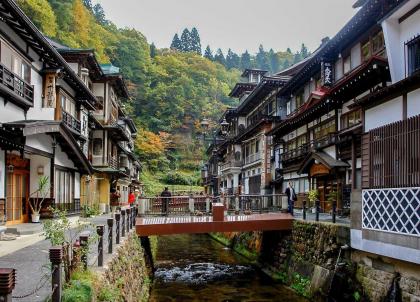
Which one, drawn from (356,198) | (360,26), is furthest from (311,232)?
(360,26)

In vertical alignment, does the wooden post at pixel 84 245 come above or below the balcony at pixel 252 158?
below

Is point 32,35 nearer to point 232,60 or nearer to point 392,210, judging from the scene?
point 392,210

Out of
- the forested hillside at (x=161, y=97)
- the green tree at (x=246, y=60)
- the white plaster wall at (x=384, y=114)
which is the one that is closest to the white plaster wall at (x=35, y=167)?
the white plaster wall at (x=384, y=114)

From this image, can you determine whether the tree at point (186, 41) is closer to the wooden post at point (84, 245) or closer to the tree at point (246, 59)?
the tree at point (246, 59)

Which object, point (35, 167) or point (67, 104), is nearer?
point (35, 167)

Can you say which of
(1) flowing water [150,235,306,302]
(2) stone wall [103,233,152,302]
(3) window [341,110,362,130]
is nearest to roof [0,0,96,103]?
(2) stone wall [103,233,152,302]

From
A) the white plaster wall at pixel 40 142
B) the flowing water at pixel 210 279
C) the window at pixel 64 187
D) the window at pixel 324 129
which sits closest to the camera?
the flowing water at pixel 210 279

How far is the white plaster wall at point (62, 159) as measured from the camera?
20672 mm

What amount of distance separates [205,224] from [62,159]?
353 inches

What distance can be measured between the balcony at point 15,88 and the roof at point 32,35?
1.89 meters

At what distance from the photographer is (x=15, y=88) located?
52.1 feet

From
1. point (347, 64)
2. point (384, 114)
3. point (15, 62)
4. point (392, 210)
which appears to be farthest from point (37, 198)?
point (347, 64)

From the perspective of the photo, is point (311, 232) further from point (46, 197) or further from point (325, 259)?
point (46, 197)

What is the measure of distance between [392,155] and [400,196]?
4.70 feet
